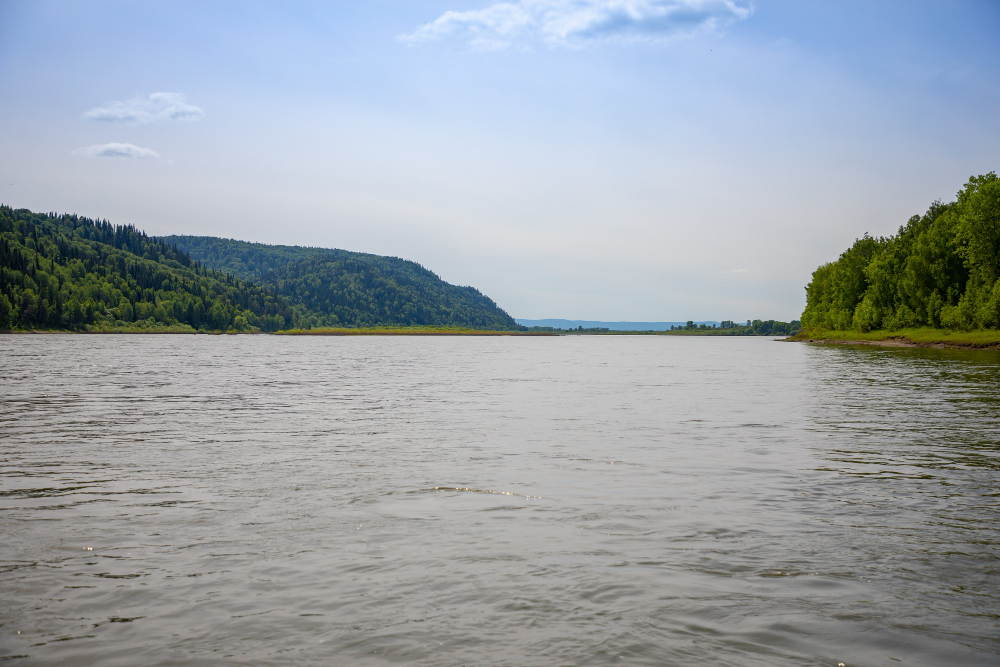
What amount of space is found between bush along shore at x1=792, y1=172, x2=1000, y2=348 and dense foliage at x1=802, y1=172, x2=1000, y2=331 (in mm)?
137

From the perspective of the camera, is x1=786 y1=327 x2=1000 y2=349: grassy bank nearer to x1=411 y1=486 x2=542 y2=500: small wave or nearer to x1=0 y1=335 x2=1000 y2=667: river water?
x1=0 y1=335 x2=1000 y2=667: river water

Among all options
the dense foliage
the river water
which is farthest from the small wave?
the dense foliage

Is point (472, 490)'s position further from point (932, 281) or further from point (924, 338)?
point (932, 281)

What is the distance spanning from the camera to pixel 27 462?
18109 mm

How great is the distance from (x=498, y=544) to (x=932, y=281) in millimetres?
130516

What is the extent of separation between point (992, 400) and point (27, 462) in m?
40.9

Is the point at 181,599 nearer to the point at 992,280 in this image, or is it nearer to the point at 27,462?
the point at 27,462

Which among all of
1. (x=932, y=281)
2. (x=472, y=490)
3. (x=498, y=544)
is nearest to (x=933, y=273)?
(x=932, y=281)

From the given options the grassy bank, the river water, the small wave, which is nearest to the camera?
the river water

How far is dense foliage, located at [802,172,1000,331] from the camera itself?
316ft

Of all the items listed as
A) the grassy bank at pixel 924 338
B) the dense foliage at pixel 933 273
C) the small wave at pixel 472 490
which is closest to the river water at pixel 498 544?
the small wave at pixel 472 490

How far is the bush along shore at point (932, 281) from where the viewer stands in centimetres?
9625

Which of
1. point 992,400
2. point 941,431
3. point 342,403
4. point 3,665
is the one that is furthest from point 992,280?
point 3,665

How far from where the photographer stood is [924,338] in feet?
377
